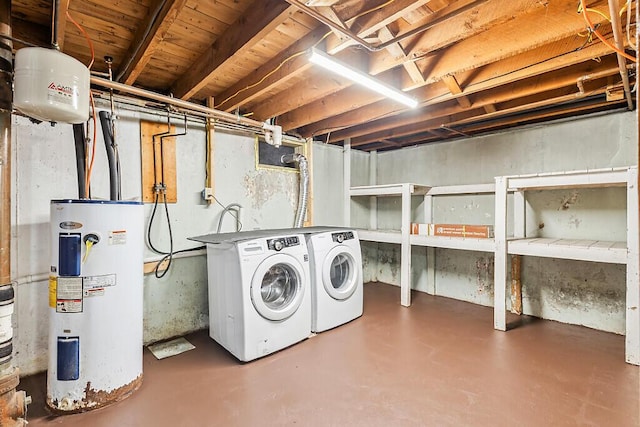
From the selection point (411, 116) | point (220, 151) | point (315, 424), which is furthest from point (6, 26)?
point (411, 116)

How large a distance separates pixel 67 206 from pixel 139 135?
1.10 m

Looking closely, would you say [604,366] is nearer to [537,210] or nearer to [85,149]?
[537,210]

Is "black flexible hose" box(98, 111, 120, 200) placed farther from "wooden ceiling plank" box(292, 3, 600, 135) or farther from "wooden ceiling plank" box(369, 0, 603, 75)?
"wooden ceiling plank" box(292, 3, 600, 135)

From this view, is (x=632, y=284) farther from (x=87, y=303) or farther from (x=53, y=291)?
(x=53, y=291)

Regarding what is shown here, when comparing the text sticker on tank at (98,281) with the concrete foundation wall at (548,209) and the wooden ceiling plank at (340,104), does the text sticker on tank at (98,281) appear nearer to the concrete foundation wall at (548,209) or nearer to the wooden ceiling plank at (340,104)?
the wooden ceiling plank at (340,104)

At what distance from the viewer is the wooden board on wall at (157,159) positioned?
8.73 feet

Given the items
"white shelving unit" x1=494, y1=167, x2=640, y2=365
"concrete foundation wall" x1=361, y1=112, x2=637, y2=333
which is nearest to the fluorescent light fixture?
"white shelving unit" x1=494, y1=167, x2=640, y2=365

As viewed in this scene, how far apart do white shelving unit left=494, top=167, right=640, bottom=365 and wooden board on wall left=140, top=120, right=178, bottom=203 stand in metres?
3.12

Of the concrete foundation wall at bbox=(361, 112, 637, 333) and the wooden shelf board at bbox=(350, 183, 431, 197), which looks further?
the wooden shelf board at bbox=(350, 183, 431, 197)

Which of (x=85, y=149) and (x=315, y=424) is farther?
(x=85, y=149)

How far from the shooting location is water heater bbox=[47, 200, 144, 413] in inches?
69.7

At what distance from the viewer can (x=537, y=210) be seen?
3316 mm

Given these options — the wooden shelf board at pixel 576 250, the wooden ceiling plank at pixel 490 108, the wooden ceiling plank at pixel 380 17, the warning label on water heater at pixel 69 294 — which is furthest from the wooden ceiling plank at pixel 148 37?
the wooden shelf board at pixel 576 250

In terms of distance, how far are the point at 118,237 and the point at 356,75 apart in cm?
186
